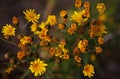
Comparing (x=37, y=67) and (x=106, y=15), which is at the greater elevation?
(x=106, y=15)

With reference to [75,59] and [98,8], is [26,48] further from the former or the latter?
[98,8]

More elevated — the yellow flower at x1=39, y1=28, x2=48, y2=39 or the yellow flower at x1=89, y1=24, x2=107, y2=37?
the yellow flower at x1=39, y1=28, x2=48, y2=39

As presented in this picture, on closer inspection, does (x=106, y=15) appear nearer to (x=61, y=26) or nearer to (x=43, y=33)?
(x=61, y=26)

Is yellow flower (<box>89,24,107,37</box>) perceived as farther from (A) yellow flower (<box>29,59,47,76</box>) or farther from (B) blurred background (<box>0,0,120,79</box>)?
(B) blurred background (<box>0,0,120,79</box>)

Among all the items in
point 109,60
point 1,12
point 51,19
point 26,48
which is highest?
point 1,12

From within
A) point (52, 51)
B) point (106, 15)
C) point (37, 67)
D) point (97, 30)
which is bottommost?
point (37, 67)

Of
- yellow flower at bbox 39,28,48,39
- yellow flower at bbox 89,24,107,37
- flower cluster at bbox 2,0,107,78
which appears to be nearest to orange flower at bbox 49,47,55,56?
flower cluster at bbox 2,0,107,78

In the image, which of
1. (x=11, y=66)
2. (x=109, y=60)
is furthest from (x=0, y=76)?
(x=109, y=60)

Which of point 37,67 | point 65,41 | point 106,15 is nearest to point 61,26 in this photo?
point 65,41
